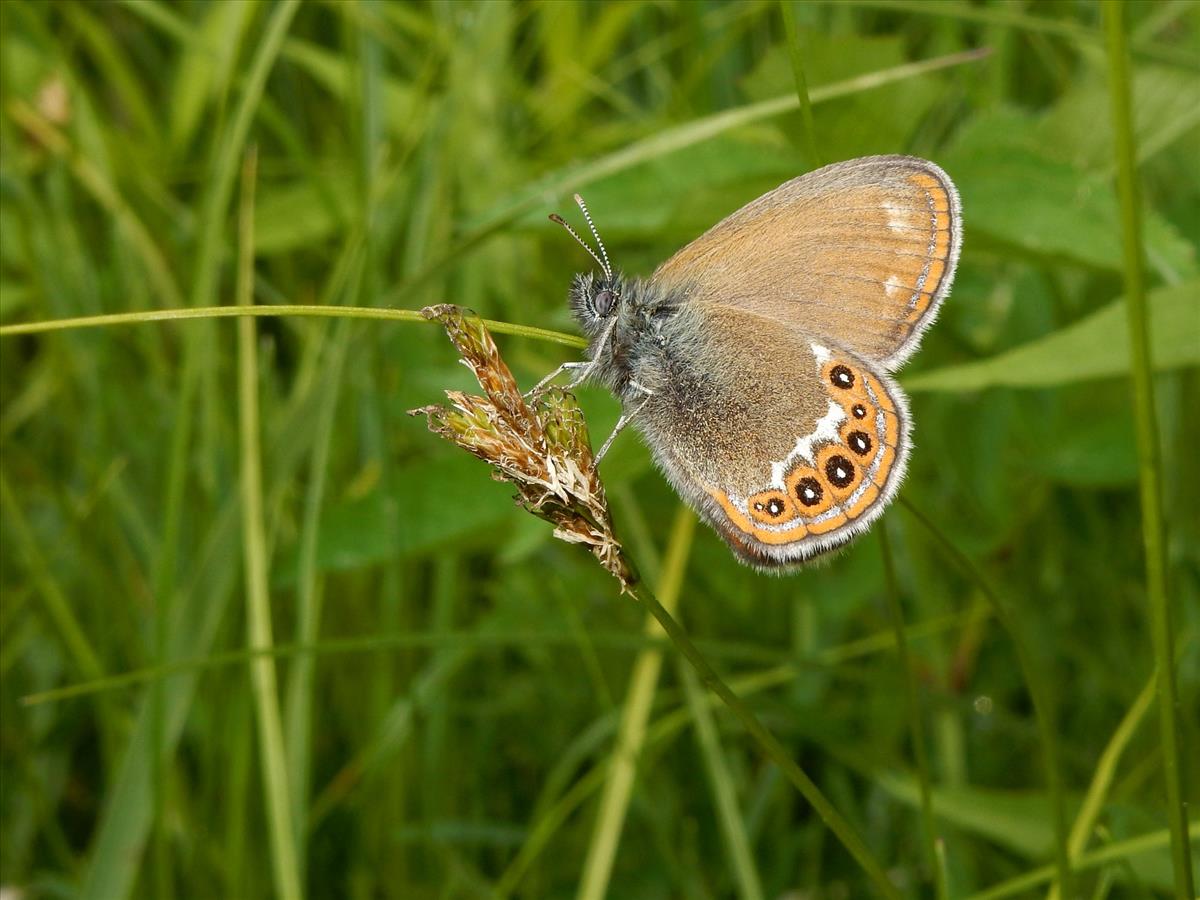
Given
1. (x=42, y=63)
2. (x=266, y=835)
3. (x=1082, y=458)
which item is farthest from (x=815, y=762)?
(x=42, y=63)

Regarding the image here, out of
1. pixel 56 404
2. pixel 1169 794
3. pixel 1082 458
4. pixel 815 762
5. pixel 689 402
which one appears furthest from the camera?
pixel 56 404

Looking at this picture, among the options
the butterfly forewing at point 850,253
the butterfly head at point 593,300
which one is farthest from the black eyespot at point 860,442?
the butterfly head at point 593,300

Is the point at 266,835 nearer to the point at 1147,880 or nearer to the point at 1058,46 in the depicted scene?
the point at 1147,880

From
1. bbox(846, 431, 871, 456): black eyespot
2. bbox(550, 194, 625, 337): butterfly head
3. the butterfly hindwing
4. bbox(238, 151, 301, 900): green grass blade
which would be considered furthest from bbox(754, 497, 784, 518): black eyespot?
bbox(238, 151, 301, 900): green grass blade

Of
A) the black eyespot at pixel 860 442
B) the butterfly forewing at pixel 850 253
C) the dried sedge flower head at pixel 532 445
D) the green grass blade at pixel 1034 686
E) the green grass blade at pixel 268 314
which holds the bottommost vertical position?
the green grass blade at pixel 1034 686

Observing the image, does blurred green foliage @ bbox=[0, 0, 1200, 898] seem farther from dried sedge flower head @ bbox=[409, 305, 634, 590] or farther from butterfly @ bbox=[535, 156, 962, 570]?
dried sedge flower head @ bbox=[409, 305, 634, 590]

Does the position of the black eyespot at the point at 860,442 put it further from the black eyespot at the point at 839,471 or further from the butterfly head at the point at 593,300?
the butterfly head at the point at 593,300

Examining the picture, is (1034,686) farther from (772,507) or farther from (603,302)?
(603,302)
